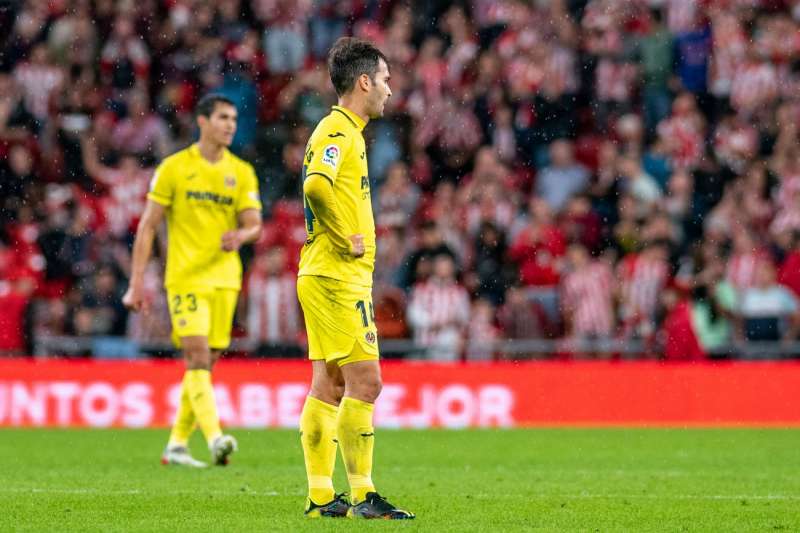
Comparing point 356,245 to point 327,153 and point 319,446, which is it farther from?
A: point 319,446

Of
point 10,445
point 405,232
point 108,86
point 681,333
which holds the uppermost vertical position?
point 108,86

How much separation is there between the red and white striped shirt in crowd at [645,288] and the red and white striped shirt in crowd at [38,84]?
8392 mm

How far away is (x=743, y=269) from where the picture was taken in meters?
17.9

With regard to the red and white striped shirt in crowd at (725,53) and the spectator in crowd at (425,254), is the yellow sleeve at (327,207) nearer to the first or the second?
the spectator in crowd at (425,254)

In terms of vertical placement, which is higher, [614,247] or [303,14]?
[303,14]

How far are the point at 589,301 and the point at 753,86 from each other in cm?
448

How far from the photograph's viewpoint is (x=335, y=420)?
7.92 metres

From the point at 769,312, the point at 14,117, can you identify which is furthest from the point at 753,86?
the point at 14,117

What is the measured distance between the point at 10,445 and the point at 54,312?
4611 mm

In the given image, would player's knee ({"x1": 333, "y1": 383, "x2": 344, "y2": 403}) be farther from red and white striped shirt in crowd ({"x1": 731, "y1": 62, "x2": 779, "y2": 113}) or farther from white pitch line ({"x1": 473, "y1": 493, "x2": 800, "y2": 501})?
red and white striped shirt in crowd ({"x1": 731, "y1": 62, "x2": 779, "y2": 113})

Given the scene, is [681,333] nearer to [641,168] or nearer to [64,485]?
[641,168]

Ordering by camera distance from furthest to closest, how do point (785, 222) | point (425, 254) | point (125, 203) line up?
point (125, 203)
point (785, 222)
point (425, 254)

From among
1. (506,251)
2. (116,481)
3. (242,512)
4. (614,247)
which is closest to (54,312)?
(506,251)

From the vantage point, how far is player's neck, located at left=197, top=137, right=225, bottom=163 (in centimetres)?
1165
